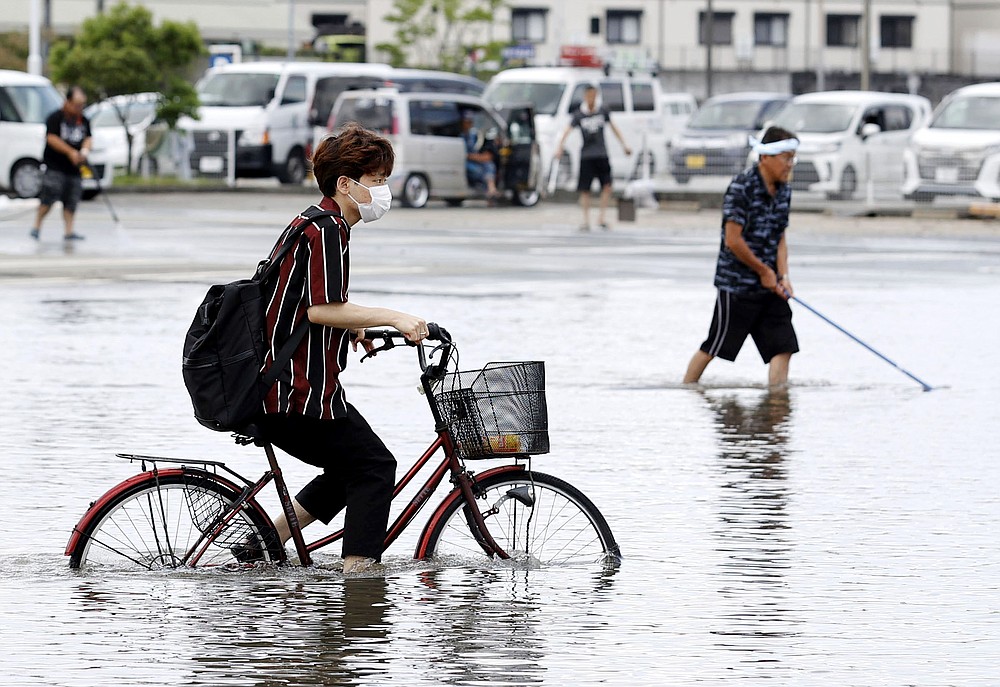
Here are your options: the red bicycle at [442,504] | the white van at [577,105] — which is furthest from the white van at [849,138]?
the red bicycle at [442,504]

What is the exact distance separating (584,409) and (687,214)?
21180mm

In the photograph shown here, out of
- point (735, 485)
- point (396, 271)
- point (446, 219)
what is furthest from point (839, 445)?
point (446, 219)

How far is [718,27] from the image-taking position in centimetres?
8131

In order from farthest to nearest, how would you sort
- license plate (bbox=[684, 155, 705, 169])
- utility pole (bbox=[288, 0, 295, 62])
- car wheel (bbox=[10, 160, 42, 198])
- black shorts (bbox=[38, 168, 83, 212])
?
utility pole (bbox=[288, 0, 295, 62]), license plate (bbox=[684, 155, 705, 169]), car wheel (bbox=[10, 160, 42, 198]), black shorts (bbox=[38, 168, 83, 212])

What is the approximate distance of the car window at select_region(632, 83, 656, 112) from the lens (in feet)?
131

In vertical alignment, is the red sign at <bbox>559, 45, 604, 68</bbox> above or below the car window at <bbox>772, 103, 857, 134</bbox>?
above

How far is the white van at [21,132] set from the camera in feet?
107

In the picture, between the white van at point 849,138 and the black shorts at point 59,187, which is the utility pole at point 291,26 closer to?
the white van at point 849,138

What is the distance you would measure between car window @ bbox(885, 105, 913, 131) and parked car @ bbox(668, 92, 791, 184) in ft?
7.76

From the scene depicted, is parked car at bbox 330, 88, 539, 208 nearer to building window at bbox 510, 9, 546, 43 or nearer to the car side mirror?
the car side mirror

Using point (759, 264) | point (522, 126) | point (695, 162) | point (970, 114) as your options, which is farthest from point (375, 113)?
point (759, 264)

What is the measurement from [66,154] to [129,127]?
1704 cm

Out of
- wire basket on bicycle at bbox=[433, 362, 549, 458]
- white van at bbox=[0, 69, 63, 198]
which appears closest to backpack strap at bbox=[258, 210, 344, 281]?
wire basket on bicycle at bbox=[433, 362, 549, 458]

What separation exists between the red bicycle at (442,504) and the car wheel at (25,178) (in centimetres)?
2677
